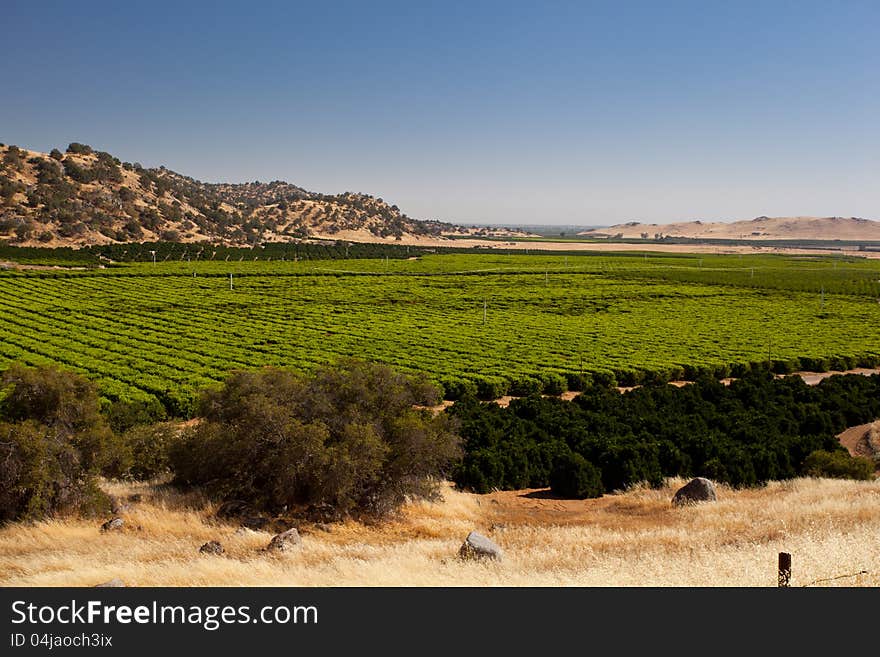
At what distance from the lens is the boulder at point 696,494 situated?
18.5 m

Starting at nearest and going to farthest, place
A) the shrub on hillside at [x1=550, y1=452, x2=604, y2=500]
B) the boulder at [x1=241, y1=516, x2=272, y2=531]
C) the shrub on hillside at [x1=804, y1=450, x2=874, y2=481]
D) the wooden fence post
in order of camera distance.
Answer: the wooden fence post → the boulder at [x1=241, y1=516, x2=272, y2=531] → the shrub on hillside at [x1=550, y1=452, x2=604, y2=500] → the shrub on hillside at [x1=804, y1=450, x2=874, y2=481]

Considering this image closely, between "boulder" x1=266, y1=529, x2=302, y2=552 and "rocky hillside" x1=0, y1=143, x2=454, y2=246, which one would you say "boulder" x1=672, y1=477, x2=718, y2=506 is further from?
"rocky hillside" x1=0, y1=143, x2=454, y2=246

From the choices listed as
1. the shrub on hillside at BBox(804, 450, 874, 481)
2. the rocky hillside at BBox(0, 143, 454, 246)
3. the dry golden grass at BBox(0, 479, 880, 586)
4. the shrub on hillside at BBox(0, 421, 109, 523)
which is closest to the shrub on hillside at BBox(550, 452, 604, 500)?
the dry golden grass at BBox(0, 479, 880, 586)

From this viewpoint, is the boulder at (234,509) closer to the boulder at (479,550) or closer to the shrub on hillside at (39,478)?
the shrub on hillside at (39,478)

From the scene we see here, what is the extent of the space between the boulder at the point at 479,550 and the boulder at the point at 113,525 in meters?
7.39

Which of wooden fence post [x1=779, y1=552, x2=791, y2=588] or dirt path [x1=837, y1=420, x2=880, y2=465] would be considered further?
dirt path [x1=837, y1=420, x2=880, y2=465]

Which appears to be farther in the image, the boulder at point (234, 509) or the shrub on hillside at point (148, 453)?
the shrub on hillside at point (148, 453)

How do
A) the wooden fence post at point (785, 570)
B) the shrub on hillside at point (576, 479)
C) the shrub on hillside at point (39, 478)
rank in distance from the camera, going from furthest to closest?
the shrub on hillside at point (576, 479)
the shrub on hillside at point (39, 478)
the wooden fence post at point (785, 570)

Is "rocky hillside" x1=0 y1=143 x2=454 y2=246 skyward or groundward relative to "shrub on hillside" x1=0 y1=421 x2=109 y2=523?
skyward

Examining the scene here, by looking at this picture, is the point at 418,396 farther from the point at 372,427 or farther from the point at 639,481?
the point at 639,481

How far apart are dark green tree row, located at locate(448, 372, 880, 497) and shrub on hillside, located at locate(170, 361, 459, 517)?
418cm

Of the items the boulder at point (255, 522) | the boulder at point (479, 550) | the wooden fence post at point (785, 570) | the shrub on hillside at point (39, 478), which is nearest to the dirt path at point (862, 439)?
the wooden fence post at point (785, 570)

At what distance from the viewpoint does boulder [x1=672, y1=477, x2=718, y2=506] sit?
18531 millimetres

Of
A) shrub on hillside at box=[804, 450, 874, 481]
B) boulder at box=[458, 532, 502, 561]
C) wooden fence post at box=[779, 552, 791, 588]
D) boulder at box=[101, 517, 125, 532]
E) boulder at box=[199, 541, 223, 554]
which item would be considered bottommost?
shrub on hillside at box=[804, 450, 874, 481]
